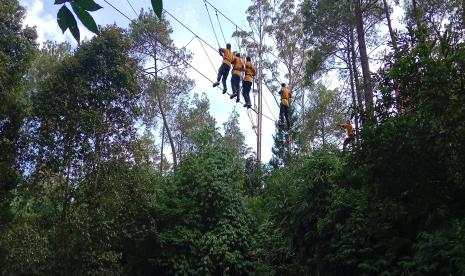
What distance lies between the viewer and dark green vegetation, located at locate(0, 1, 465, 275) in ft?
16.4

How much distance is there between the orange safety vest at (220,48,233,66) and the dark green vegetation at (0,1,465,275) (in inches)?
70.6

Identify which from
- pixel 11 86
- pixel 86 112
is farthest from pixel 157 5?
pixel 11 86

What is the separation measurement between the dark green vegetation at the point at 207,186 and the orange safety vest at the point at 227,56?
179cm

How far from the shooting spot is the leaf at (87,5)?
4.36 feet

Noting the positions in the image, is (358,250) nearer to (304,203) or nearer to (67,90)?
(304,203)

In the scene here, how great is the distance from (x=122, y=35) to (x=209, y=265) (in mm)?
4754

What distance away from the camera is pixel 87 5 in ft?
4.39

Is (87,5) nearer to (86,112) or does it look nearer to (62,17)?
(62,17)

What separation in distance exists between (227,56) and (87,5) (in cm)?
1022

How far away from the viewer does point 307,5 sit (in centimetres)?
1384

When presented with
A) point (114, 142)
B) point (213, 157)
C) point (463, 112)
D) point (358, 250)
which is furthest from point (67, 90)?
point (463, 112)

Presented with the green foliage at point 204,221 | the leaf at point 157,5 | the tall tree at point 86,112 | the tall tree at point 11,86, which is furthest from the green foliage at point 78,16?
the green foliage at point 204,221

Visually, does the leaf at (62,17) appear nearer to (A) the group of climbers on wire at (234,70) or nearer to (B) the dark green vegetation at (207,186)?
(B) the dark green vegetation at (207,186)

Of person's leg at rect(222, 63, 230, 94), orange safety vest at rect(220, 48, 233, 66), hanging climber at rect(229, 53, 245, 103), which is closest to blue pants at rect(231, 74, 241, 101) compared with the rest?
hanging climber at rect(229, 53, 245, 103)
